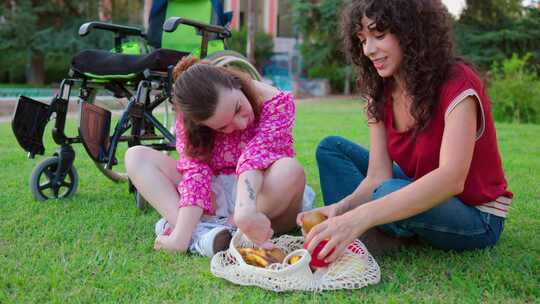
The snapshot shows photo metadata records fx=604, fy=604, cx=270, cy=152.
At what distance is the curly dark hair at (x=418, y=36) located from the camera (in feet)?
5.37

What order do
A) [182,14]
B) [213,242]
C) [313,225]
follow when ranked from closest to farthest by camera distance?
[313,225], [213,242], [182,14]

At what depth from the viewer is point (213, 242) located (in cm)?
194

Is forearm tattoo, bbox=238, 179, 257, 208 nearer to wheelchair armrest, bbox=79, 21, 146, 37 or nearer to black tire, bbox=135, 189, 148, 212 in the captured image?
black tire, bbox=135, 189, 148, 212

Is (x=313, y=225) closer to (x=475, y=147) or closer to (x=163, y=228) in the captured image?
(x=475, y=147)

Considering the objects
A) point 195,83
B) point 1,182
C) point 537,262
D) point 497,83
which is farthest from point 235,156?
point 497,83

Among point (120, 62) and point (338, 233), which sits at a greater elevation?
point (120, 62)

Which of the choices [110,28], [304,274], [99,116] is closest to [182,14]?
[110,28]

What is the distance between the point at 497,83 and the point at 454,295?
6.97 metres

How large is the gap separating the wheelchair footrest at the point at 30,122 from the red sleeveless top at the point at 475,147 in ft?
5.27

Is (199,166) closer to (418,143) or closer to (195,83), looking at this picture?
(195,83)

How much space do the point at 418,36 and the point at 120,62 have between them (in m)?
1.47

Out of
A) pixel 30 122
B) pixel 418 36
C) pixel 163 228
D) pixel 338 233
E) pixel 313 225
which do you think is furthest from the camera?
pixel 30 122

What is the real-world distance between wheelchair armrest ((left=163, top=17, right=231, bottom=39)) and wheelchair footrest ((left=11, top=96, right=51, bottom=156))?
2.17ft

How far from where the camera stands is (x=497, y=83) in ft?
26.1
